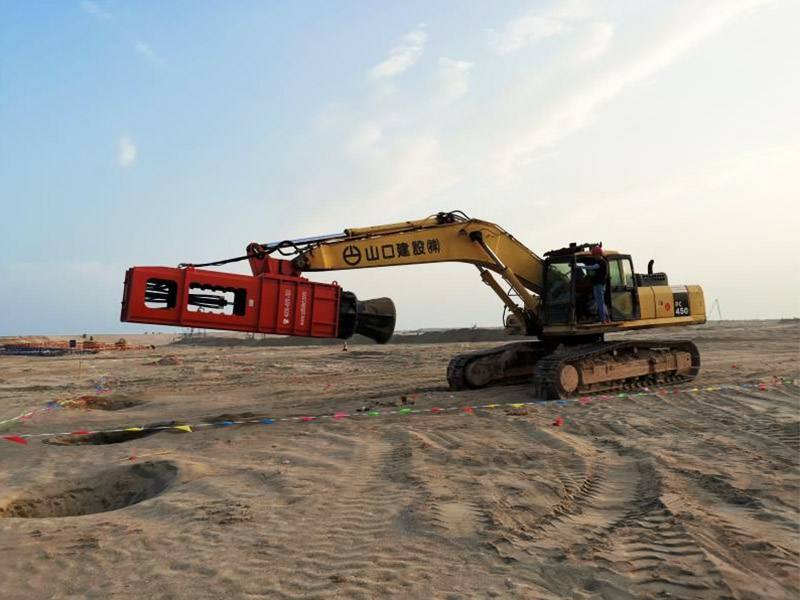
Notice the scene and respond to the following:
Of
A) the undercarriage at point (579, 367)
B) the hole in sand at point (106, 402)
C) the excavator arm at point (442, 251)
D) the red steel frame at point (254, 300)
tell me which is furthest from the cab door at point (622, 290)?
the hole in sand at point (106, 402)

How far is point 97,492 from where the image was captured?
585 cm

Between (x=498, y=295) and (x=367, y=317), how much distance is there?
3.88 m

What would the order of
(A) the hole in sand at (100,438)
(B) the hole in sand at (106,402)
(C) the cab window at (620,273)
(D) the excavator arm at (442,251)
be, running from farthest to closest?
1. (B) the hole in sand at (106,402)
2. (C) the cab window at (620,273)
3. (D) the excavator arm at (442,251)
4. (A) the hole in sand at (100,438)

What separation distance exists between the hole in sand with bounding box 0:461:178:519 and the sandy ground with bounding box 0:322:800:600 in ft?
0.07

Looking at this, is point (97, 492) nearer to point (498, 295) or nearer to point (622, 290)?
point (498, 295)

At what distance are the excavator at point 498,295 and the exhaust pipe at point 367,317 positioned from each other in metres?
0.02

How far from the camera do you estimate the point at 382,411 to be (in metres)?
9.62

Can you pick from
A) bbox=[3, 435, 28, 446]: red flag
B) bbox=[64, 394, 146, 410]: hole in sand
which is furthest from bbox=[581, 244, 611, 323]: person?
bbox=[64, 394, 146, 410]: hole in sand

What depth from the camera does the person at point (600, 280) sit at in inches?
434

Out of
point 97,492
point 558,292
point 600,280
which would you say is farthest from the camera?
point 558,292

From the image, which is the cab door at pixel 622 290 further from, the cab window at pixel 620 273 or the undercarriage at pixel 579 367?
the undercarriage at pixel 579 367

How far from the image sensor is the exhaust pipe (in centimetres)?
899

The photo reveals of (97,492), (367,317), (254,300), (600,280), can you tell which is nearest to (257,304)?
(254,300)

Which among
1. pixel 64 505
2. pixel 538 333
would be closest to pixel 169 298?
pixel 64 505
